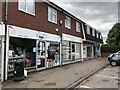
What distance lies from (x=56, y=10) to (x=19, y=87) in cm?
980

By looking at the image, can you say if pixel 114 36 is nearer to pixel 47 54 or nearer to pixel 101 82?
pixel 47 54

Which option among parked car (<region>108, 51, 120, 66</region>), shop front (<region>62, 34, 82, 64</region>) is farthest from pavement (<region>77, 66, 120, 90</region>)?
parked car (<region>108, 51, 120, 66</region>)

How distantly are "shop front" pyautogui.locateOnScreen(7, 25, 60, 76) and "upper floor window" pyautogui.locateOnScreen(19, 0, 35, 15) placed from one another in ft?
4.14

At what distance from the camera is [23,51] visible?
1129cm

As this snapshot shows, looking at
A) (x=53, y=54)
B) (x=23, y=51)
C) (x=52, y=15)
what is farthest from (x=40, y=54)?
(x=52, y=15)

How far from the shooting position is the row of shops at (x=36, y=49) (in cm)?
987

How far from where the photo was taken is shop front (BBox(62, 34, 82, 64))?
17.7m

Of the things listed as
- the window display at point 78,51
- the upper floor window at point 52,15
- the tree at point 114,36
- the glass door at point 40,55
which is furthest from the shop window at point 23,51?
the tree at point 114,36

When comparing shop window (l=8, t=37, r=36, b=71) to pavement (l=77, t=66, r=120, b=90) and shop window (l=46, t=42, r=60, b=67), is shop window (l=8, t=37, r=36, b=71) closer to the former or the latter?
shop window (l=46, t=42, r=60, b=67)

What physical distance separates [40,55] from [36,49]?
0.77m

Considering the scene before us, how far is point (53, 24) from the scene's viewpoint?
1518 centimetres

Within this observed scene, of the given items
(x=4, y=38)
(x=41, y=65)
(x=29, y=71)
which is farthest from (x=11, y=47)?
(x=41, y=65)

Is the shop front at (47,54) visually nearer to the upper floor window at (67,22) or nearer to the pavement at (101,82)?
the upper floor window at (67,22)

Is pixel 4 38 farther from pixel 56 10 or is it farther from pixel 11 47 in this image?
pixel 56 10
